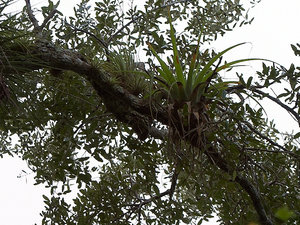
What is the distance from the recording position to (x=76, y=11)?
10.2ft

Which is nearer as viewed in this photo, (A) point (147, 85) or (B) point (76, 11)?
(A) point (147, 85)

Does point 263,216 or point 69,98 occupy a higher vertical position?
point 69,98

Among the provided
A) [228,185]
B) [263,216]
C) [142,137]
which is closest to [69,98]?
[142,137]

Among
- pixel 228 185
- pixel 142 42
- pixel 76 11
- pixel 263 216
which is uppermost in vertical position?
pixel 76 11

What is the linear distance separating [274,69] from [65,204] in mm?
1668

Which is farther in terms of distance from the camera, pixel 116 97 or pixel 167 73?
pixel 116 97

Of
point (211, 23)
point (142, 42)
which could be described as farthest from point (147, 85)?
point (211, 23)

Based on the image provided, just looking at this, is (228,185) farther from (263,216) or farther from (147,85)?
(147,85)

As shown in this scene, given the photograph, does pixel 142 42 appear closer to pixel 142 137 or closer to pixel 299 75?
pixel 142 137

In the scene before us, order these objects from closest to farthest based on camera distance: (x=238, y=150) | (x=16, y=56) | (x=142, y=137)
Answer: (x=16, y=56) < (x=238, y=150) < (x=142, y=137)

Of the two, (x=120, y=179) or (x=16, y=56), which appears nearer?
(x=16, y=56)

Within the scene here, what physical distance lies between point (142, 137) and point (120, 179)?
1.77 feet

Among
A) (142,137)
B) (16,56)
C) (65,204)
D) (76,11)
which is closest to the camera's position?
(16,56)

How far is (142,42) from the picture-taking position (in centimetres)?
317
